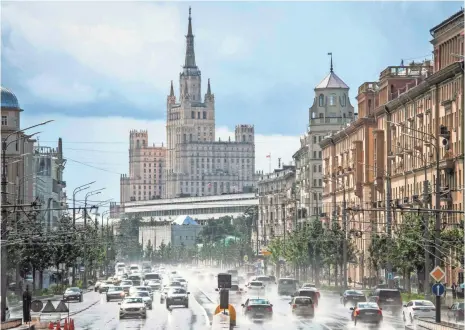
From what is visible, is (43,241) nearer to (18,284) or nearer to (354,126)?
(18,284)

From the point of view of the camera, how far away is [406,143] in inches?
5694

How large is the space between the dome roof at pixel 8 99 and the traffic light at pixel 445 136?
78460 mm

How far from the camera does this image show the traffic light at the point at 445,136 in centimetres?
12075

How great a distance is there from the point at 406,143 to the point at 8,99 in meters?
64.1

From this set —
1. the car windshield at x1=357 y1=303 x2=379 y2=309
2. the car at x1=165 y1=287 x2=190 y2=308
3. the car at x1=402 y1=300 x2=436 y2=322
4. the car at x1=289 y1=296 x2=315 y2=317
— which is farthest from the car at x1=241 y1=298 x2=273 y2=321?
the car at x1=165 y1=287 x2=190 y2=308

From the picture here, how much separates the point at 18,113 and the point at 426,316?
11836 cm

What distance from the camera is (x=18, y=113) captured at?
625ft

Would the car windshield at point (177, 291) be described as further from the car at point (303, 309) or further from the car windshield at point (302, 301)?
the car at point (303, 309)

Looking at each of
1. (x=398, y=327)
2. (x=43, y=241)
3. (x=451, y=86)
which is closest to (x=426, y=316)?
(x=398, y=327)

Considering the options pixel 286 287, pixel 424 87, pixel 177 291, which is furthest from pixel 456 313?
pixel 286 287

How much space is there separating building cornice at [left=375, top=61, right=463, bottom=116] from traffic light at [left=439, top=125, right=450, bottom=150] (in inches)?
176

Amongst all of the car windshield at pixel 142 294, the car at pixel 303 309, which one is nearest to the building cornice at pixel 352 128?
A: the car windshield at pixel 142 294

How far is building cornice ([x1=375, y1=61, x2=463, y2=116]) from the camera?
393 feet

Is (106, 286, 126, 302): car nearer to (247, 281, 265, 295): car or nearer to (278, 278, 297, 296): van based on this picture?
(247, 281, 265, 295): car
